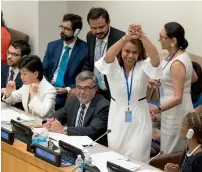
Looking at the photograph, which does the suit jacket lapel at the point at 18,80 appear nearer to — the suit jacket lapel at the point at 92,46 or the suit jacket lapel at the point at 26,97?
the suit jacket lapel at the point at 26,97

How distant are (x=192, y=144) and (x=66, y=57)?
2.45 m

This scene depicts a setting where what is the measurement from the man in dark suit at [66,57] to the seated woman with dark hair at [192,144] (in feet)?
6.98

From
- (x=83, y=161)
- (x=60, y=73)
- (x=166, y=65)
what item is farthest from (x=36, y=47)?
(x=83, y=161)

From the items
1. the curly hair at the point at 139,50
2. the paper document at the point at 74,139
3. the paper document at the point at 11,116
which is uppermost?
the curly hair at the point at 139,50

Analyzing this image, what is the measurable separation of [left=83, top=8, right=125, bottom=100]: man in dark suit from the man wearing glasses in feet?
2.53

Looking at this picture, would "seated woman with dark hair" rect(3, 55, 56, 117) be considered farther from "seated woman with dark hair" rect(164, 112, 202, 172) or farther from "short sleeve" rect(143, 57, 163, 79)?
"seated woman with dark hair" rect(164, 112, 202, 172)

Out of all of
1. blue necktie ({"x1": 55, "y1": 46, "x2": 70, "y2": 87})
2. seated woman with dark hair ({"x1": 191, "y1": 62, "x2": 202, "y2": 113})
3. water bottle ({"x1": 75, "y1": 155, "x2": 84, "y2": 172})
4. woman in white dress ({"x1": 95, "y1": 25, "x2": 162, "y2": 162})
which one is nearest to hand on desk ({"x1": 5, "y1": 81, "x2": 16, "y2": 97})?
blue necktie ({"x1": 55, "y1": 46, "x2": 70, "y2": 87})

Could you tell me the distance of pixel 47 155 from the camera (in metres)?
3.24

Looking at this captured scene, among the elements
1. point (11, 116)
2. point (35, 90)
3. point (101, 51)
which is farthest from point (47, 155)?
point (101, 51)

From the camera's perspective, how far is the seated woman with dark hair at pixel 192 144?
2965 mm

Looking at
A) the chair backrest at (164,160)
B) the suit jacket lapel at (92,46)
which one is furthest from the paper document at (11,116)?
the chair backrest at (164,160)

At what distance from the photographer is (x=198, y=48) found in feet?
18.3

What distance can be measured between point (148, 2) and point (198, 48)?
908mm

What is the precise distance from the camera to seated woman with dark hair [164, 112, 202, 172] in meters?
2.96
